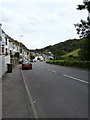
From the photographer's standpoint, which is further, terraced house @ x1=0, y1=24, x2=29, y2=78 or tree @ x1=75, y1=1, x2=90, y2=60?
tree @ x1=75, y1=1, x2=90, y2=60

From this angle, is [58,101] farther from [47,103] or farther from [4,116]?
[4,116]

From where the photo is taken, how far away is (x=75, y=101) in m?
9.00

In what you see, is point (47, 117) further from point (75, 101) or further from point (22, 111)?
point (75, 101)

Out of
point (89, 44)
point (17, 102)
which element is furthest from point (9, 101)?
point (89, 44)

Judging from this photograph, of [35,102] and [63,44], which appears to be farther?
[63,44]

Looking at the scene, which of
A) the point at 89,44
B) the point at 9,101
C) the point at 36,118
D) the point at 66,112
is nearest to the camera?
the point at 36,118

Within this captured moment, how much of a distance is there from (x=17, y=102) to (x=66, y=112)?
2552 mm

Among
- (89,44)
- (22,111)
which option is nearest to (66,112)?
(22,111)

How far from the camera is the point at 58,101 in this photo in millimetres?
9133

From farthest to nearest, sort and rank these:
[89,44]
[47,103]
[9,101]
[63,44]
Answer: [63,44] → [89,44] → [9,101] → [47,103]

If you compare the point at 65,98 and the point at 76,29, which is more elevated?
the point at 76,29

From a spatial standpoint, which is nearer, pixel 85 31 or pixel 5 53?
pixel 85 31

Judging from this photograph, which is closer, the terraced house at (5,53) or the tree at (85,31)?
the terraced house at (5,53)

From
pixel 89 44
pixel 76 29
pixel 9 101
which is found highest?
pixel 76 29
